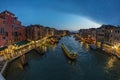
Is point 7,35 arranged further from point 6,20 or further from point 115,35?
point 115,35

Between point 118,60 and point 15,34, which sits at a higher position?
point 15,34

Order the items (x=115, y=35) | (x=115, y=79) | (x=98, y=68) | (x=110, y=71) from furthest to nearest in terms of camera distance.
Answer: (x=115, y=35) < (x=98, y=68) < (x=110, y=71) < (x=115, y=79)

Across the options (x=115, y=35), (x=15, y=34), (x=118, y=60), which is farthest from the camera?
(x=115, y=35)

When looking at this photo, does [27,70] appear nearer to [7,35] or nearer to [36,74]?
[36,74]

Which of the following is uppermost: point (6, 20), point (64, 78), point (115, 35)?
point (6, 20)

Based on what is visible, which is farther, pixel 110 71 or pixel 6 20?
pixel 6 20

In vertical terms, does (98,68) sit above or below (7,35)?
below

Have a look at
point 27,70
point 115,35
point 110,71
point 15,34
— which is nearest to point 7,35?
point 15,34

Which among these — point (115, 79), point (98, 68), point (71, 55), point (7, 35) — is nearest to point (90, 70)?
point (98, 68)

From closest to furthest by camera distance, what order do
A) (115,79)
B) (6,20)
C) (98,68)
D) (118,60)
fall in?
(115,79)
(98,68)
(118,60)
(6,20)
